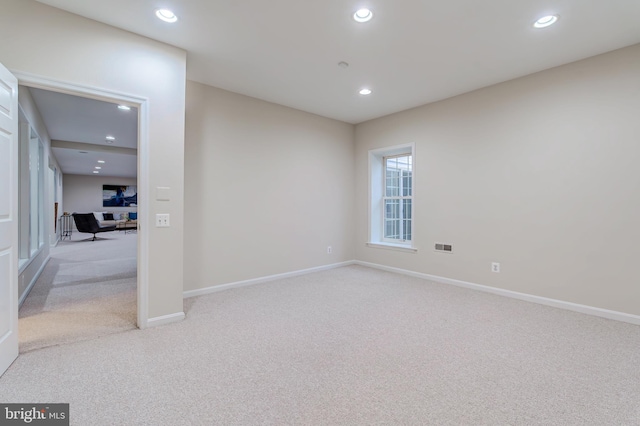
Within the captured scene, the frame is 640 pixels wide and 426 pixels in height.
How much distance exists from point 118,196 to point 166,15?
48.0ft

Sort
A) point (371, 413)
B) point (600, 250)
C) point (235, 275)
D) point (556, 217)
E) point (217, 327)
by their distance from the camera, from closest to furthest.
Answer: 1. point (371, 413)
2. point (217, 327)
3. point (600, 250)
4. point (556, 217)
5. point (235, 275)

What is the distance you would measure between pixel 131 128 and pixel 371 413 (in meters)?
6.17

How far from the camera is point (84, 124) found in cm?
552

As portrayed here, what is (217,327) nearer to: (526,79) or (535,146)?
(535,146)

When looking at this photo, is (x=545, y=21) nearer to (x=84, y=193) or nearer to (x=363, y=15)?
(x=363, y=15)

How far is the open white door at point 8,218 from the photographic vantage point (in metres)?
1.98

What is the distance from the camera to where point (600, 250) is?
309 cm

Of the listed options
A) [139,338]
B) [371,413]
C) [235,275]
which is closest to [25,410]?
[139,338]

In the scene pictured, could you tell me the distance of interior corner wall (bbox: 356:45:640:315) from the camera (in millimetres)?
2977

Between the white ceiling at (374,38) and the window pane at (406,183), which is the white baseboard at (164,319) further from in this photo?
the window pane at (406,183)

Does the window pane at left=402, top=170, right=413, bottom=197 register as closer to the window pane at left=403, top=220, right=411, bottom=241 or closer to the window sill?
the window pane at left=403, top=220, right=411, bottom=241

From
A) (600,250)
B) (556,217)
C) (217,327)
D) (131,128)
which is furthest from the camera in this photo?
(131,128)

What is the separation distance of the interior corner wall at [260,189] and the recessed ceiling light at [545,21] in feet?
10.4

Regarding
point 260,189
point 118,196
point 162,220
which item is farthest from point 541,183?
point 118,196
